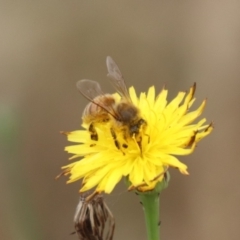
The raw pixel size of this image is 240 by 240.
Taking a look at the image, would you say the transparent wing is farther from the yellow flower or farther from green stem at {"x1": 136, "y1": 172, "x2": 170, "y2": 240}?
green stem at {"x1": 136, "y1": 172, "x2": 170, "y2": 240}

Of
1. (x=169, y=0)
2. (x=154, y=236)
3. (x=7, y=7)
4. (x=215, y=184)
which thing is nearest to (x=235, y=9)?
(x=169, y=0)

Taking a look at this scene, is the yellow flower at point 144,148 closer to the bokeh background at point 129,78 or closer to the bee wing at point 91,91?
the bee wing at point 91,91

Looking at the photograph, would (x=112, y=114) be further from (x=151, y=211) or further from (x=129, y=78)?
(x=129, y=78)

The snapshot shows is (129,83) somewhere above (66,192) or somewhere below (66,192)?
above

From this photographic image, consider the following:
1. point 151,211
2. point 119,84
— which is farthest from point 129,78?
point 151,211

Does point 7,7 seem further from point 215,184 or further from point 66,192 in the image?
point 215,184

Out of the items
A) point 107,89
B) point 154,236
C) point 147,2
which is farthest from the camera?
point 147,2
